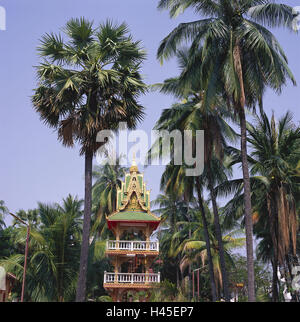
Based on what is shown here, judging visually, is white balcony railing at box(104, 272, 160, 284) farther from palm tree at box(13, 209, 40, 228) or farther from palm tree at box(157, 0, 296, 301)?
palm tree at box(13, 209, 40, 228)

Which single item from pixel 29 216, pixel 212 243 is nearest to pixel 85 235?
pixel 212 243

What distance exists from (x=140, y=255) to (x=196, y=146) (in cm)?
974

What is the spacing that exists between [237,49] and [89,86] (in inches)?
Result: 297

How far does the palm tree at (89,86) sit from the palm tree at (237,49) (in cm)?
266

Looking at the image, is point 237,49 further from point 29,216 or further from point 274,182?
point 29,216

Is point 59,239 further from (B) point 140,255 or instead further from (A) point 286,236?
(A) point 286,236

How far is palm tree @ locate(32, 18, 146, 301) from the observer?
23031 mm

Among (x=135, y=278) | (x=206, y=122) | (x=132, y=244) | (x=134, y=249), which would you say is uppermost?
(x=206, y=122)

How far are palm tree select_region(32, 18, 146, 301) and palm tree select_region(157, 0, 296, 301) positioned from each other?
105 inches

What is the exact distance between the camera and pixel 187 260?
47.0m

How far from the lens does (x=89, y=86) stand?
23469mm

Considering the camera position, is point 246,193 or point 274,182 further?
point 274,182

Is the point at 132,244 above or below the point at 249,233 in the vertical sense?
above
